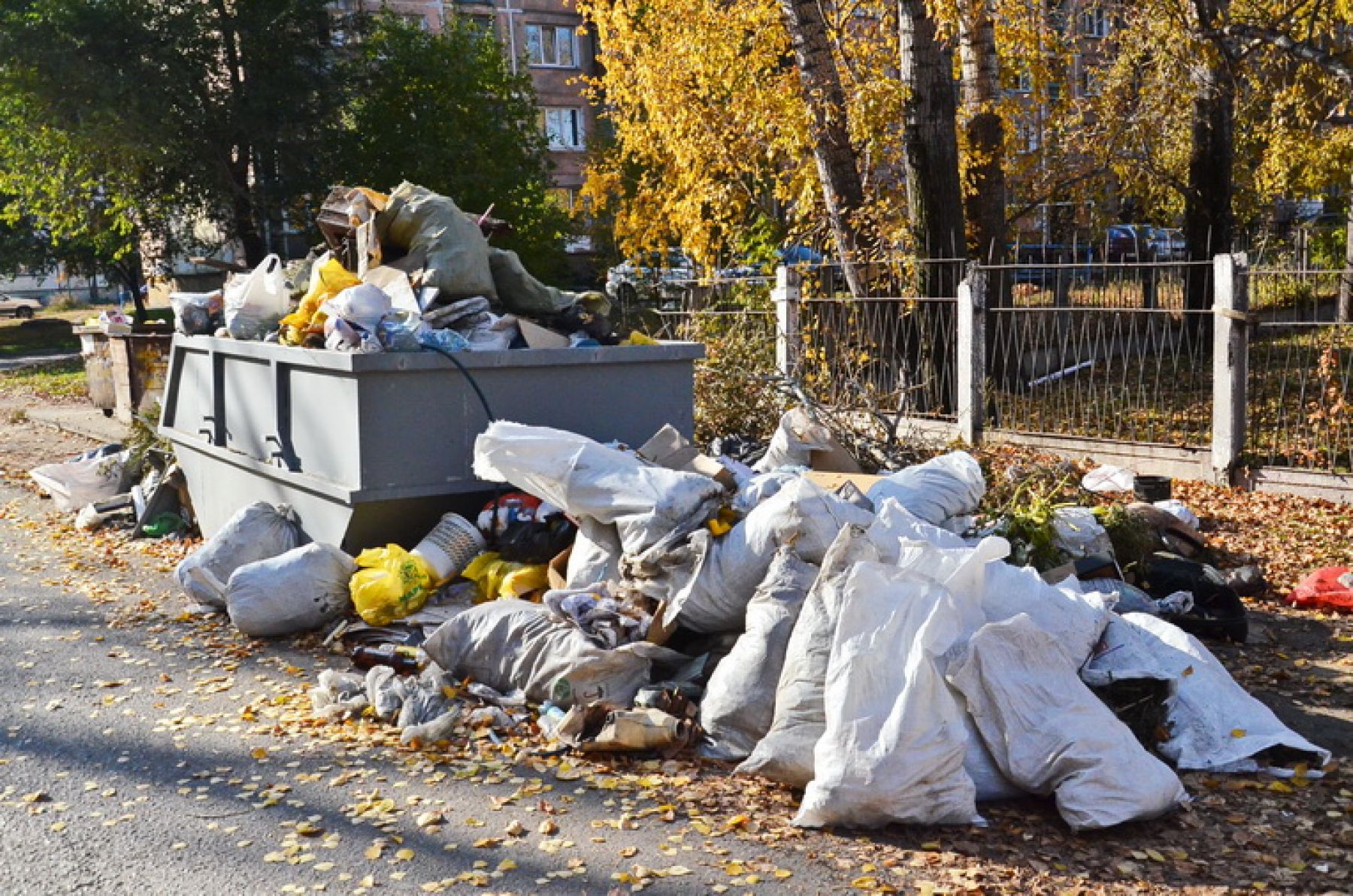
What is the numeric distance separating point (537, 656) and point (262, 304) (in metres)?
3.56

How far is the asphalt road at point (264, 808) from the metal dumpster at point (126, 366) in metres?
6.78

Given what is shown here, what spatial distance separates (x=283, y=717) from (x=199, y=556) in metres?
1.91

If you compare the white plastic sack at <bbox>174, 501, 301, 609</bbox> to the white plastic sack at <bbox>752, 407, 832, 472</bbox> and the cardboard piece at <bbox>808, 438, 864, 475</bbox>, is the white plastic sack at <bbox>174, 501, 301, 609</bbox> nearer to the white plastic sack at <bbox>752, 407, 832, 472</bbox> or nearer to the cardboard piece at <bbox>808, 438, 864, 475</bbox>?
the white plastic sack at <bbox>752, 407, 832, 472</bbox>

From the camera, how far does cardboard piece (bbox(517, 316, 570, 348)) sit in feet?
21.7

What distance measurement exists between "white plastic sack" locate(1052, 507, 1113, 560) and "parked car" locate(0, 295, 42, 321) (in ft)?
136

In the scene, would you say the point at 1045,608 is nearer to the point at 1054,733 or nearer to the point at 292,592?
the point at 1054,733

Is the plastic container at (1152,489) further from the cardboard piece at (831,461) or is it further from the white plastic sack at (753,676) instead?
the white plastic sack at (753,676)

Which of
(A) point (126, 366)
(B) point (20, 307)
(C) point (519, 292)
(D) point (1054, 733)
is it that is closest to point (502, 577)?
(C) point (519, 292)

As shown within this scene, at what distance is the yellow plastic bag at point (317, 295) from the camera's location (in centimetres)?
672

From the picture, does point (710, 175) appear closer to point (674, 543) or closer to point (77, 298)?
point (674, 543)

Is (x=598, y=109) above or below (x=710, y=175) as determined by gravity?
above

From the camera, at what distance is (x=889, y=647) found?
12.6 ft

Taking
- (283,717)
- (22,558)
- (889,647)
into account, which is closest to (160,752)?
(283,717)

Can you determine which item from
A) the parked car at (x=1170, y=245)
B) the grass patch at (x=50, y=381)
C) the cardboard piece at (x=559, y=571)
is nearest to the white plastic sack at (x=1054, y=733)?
the cardboard piece at (x=559, y=571)
